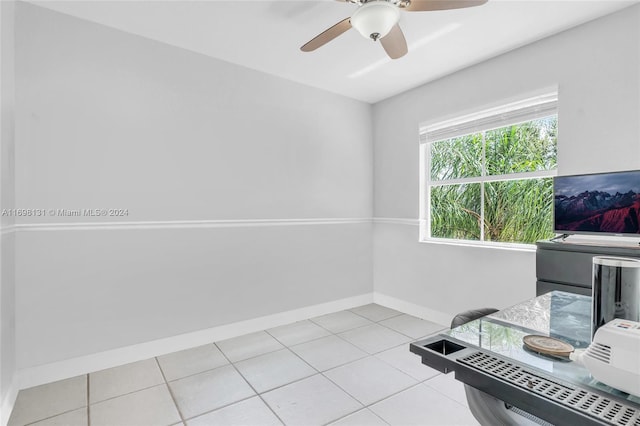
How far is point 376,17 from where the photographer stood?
1.78m

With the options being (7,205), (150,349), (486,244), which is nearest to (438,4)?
(486,244)

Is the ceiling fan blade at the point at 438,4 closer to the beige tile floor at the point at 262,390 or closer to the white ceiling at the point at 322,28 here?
the white ceiling at the point at 322,28

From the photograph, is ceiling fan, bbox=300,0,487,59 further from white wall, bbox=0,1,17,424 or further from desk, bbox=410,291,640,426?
white wall, bbox=0,1,17,424

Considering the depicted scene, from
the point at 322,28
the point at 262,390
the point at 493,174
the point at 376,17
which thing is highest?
the point at 322,28

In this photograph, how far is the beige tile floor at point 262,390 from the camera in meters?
1.91

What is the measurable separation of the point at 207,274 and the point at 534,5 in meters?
3.31

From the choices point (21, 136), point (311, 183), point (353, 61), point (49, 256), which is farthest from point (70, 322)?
point (353, 61)

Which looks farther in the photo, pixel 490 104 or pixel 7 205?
pixel 490 104

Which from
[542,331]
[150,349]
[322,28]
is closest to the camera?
[542,331]

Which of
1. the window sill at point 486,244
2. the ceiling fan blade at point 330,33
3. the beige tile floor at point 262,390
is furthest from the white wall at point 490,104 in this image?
the ceiling fan blade at point 330,33

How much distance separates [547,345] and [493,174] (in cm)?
264

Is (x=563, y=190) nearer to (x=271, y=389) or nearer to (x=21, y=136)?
(x=271, y=389)

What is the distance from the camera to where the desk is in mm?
618

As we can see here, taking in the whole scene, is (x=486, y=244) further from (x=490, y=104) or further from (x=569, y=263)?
(x=490, y=104)
